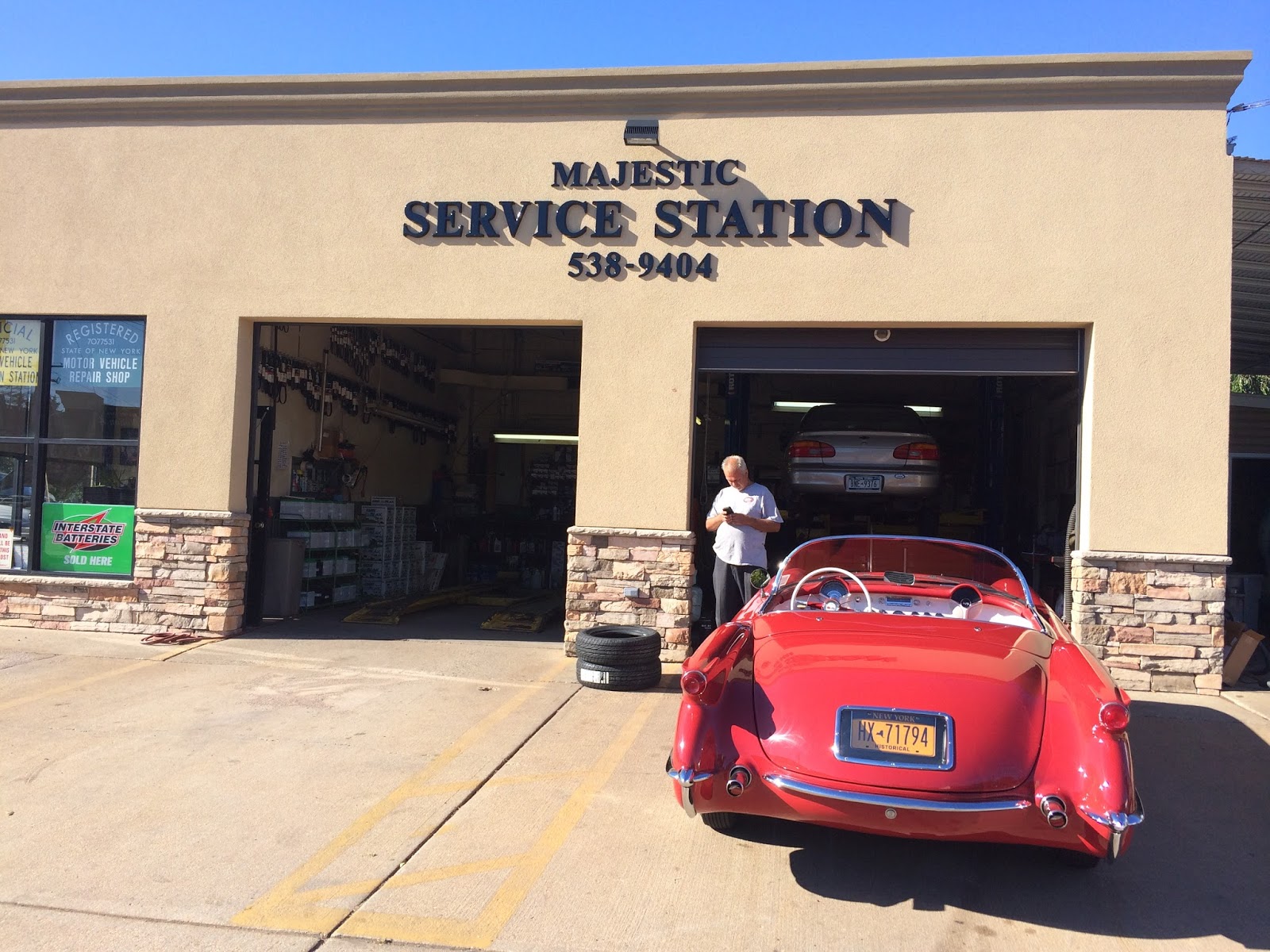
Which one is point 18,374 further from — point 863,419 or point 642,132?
point 863,419

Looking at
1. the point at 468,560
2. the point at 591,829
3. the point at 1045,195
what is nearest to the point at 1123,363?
the point at 1045,195

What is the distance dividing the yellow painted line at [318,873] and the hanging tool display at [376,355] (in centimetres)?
745

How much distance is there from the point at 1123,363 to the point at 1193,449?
2.79 ft

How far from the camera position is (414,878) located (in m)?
3.79

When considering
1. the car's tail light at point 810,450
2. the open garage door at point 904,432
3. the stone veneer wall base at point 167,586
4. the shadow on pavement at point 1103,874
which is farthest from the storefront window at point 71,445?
the shadow on pavement at point 1103,874

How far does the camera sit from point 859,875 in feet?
12.8

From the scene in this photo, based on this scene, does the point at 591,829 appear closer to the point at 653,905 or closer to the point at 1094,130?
the point at 653,905

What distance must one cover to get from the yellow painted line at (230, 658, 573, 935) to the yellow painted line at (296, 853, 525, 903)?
68mm

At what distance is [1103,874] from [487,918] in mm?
Answer: 2589

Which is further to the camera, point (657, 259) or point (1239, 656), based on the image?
point (657, 259)

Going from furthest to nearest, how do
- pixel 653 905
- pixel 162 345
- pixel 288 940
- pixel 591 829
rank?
pixel 162 345, pixel 591 829, pixel 653 905, pixel 288 940

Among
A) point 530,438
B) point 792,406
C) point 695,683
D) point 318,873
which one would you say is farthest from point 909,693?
point 530,438

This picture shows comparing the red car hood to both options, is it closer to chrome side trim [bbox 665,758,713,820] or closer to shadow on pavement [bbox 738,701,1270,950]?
chrome side trim [bbox 665,758,713,820]

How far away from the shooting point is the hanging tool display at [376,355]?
469 inches
